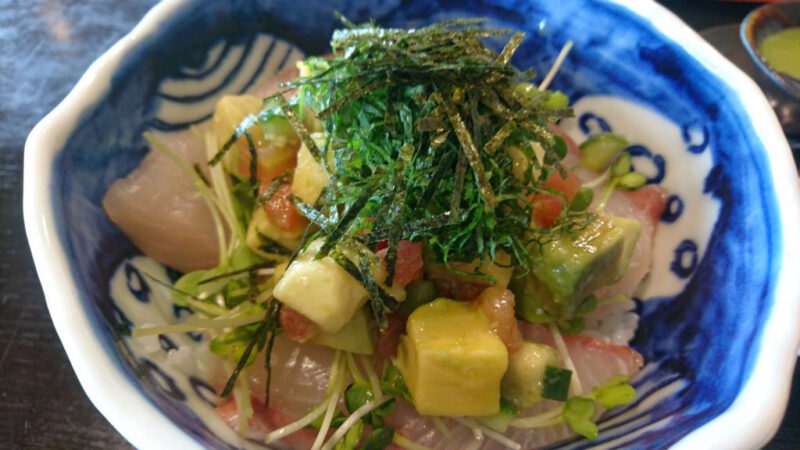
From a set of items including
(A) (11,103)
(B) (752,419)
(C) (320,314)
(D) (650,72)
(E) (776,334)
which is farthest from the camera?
(A) (11,103)

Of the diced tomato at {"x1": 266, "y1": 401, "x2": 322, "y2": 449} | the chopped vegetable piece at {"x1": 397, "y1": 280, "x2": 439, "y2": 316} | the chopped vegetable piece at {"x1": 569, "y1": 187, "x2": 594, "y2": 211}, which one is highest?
the chopped vegetable piece at {"x1": 569, "y1": 187, "x2": 594, "y2": 211}

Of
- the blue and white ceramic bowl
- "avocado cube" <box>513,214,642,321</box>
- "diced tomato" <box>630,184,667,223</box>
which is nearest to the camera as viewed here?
the blue and white ceramic bowl

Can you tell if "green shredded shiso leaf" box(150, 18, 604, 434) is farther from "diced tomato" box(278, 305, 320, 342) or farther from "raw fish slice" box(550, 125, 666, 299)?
"raw fish slice" box(550, 125, 666, 299)

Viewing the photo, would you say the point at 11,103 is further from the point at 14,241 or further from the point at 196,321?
the point at 196,321

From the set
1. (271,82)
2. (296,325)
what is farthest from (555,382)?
(271,82)

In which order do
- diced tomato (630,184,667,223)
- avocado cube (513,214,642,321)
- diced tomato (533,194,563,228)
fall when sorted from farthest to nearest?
diced tomato (630,184,667,223) → diced tomato (533,194,563,228) → avocado cube (513,214,642,321)

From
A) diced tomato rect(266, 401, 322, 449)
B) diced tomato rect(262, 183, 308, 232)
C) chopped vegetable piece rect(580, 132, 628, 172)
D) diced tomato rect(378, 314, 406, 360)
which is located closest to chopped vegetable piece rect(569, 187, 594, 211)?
chopped vegetable piece rect(580, 132, 628, 172)

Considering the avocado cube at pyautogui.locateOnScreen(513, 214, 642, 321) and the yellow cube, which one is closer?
the yellow cube

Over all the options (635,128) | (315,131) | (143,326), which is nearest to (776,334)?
(635,128)
